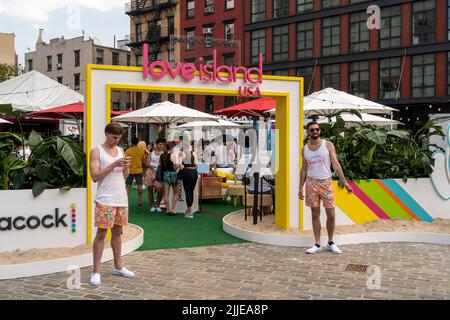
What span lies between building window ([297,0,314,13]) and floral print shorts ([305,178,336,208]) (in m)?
29.8

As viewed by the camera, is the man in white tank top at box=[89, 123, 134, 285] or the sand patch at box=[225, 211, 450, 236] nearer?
the man in white tank top at box=[89, 123, 134, 285]

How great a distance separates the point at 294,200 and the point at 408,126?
23946mm

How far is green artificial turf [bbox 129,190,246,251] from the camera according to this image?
7.85 m

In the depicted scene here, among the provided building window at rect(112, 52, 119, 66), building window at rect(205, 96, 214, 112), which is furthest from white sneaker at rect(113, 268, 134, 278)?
building window at rect(112, 52, 119, 66)

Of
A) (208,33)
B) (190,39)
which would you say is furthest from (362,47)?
(190,39)

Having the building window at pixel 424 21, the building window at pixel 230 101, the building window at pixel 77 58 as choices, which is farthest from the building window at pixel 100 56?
the building window at pixel 424 21

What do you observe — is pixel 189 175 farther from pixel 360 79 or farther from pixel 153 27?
pixel 153 27

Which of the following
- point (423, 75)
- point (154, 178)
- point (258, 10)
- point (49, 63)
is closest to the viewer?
point (154, 178)

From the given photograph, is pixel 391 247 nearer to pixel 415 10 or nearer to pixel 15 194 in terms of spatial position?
pixel 15 194

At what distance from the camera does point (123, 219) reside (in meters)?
5.54

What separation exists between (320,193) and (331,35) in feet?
93.5

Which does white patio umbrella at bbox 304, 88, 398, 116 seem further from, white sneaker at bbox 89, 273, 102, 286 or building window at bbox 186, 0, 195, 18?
building window at bbox 186, 0, 195, 18

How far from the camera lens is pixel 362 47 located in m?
32.0

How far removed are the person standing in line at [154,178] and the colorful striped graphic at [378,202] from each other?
14.8 feet
